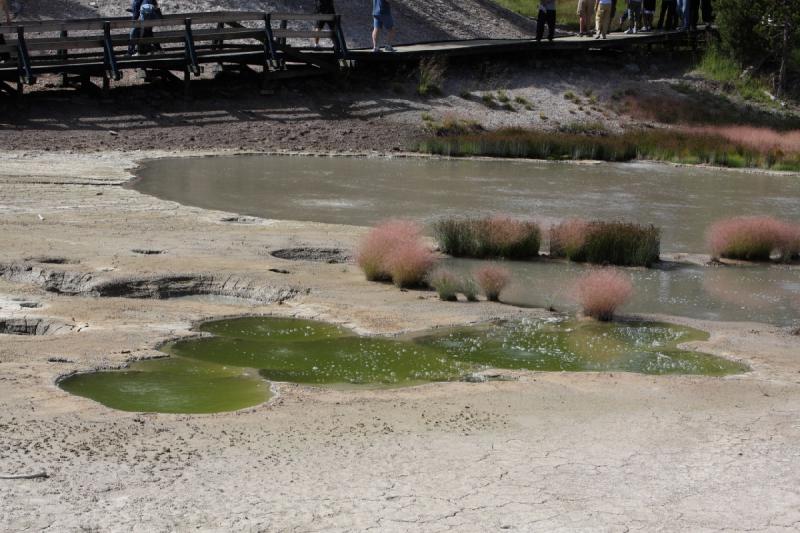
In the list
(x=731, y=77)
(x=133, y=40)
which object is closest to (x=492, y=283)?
(x=133, y=40)

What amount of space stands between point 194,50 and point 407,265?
18.2 meters

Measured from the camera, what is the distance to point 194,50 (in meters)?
30.6

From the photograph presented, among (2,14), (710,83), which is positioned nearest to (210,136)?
(2,14)

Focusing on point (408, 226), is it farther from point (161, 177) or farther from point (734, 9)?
point (734, 9)

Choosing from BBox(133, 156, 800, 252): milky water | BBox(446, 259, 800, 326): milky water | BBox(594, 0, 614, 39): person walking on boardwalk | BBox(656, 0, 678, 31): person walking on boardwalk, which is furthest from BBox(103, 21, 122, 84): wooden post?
BBox(656, 0, 678, 31): person walking on boardwalk

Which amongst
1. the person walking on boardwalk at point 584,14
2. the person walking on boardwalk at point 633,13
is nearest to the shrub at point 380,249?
the person walking on boardwalk at point 584,14

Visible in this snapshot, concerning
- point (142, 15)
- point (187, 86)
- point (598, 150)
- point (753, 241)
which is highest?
point (142, 15)

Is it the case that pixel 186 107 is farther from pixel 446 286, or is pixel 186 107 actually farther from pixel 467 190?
pixel 446 286

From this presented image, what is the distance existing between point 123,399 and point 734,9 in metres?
31.4

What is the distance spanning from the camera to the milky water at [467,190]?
19969 mm

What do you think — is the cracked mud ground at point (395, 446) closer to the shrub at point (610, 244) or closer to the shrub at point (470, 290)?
the shrub at point (470, 290)

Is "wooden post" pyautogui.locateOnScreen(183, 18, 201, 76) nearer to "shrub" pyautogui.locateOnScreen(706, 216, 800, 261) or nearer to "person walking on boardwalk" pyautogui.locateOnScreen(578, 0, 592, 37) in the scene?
"person walking on boardwalk" pyautogui.locateOnScreen(578, 0, 592, 37)

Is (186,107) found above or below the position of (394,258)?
above

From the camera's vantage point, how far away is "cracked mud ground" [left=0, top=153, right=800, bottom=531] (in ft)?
23.2
